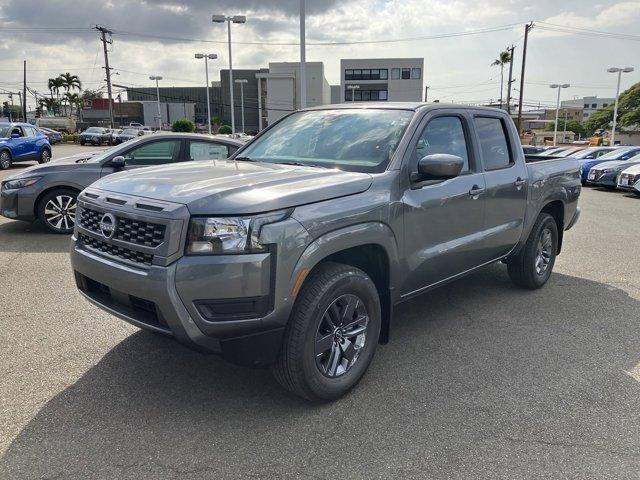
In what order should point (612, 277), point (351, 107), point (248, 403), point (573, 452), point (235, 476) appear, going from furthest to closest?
point (612, 277)
point (351, 107)
point (248, 403)
point (573, 452)
point (235, 476)

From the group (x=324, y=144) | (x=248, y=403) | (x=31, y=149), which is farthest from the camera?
(x=31, y=149)

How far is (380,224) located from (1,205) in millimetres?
7063

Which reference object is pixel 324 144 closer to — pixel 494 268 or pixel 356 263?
pixel 356 263

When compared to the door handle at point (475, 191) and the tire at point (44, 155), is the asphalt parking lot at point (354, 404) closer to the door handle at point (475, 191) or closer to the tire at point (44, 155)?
the door handle at point (475, 191)

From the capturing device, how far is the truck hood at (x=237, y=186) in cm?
275

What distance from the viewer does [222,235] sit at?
2.70 meters

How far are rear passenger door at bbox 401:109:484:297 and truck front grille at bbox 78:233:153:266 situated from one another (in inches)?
67.4

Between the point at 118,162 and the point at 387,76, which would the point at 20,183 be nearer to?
the point at 118,162

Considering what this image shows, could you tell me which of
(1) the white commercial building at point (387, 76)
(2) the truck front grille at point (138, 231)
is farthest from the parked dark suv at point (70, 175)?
(1) the white commercial building at point (387, 76)

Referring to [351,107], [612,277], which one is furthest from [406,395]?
[612,277]

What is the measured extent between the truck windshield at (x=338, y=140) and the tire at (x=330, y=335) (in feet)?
2.84

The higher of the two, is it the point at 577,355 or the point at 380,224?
the point at 380,224

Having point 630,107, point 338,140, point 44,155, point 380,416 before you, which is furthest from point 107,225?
point 630,107

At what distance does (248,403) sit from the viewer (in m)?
3.25
